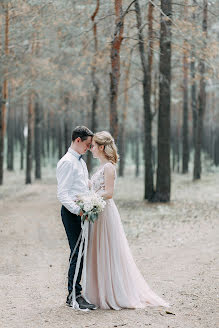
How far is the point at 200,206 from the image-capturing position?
55.0 feet

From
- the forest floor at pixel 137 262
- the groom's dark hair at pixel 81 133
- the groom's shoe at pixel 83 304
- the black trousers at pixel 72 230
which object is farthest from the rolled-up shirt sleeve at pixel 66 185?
the forest floor at pixel 137 262

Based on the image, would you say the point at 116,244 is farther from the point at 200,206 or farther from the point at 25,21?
the point at 25,21

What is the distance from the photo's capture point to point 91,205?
555 cm

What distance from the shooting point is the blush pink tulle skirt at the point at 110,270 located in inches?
232

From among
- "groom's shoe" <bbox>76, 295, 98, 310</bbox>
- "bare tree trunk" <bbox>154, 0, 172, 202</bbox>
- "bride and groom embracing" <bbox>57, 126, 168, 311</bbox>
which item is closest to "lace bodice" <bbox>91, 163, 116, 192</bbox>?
"bride and groom embracing" <bbox>57, 126, 168, 311</bbox>

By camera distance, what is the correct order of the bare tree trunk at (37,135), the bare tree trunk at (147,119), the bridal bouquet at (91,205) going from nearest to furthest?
the bridal bouquet at (91,205) → the bare tree trunk at (147,119) → the bare tree trunk at (37,135)

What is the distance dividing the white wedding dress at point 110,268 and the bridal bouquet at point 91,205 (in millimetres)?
347

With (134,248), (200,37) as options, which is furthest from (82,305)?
(200,37)

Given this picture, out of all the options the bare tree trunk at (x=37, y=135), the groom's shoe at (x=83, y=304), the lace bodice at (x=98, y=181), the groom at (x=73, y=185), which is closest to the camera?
the groom at (x=73, y=185)

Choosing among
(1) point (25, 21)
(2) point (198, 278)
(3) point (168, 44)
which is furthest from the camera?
(1) point (25, 21)

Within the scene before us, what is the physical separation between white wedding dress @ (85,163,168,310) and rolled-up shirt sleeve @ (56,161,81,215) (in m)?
0.48

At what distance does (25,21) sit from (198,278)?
12869 mm

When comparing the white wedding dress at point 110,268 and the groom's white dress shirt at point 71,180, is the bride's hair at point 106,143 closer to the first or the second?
the white wedding dress at point 110,268

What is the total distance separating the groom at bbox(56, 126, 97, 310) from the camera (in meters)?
5.66
